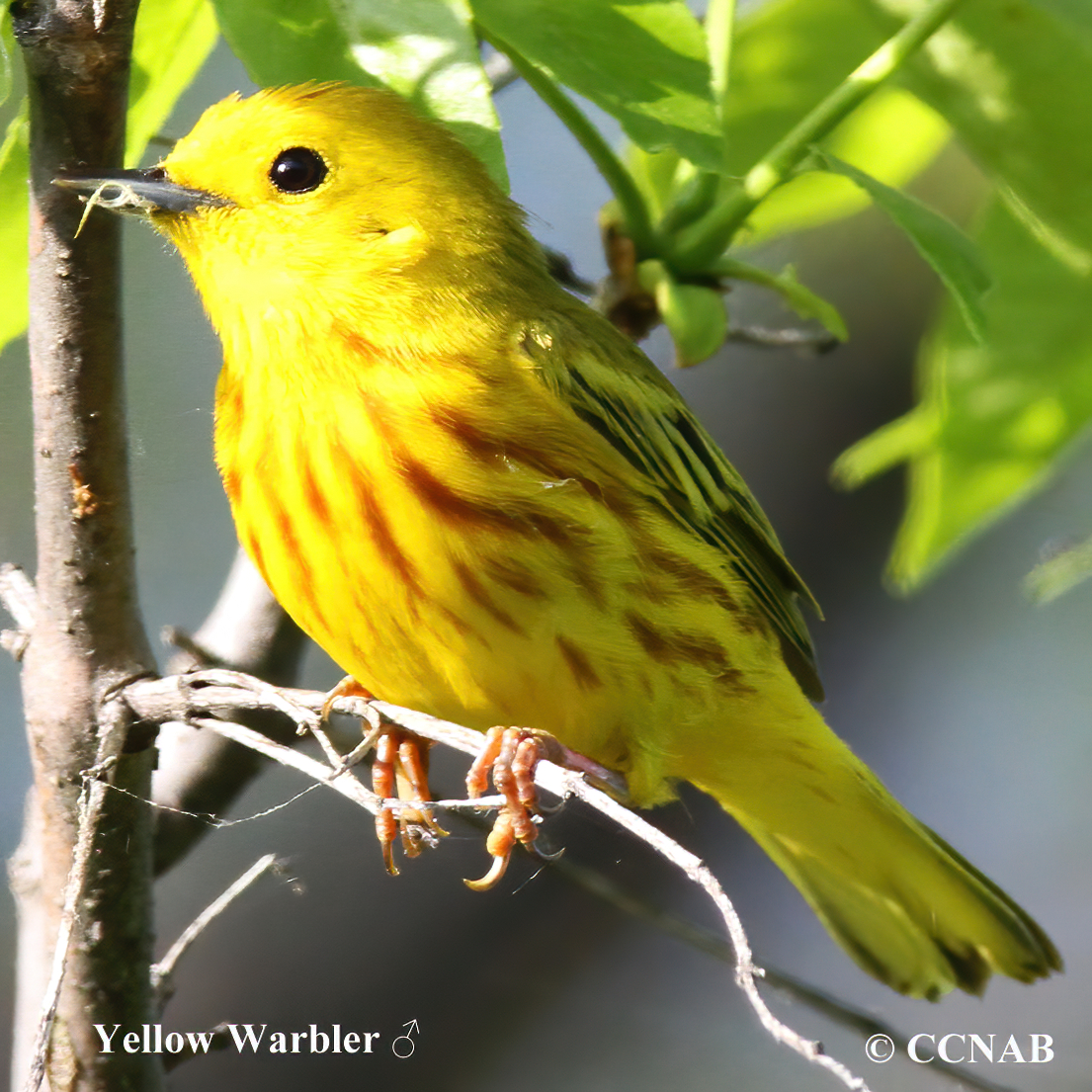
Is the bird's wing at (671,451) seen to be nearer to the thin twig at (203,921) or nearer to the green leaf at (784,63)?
the green leaf at (784,63)

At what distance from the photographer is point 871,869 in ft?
3.48

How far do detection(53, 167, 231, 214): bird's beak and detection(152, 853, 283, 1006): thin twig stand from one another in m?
0.35

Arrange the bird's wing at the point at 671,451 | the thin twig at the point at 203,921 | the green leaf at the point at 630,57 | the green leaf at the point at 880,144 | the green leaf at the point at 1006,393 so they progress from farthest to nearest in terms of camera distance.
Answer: the green leaf at the point at 880,144
the green leaf at the point at 1006,393
the bird's wing at the point at 671,451
the thin twig at the point at 203,921
the green leaf at the point at 630,57

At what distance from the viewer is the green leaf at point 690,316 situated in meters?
0.82

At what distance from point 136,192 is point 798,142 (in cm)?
39

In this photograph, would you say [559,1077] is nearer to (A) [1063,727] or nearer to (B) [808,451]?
(A) [1063,727]

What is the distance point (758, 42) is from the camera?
975 mm

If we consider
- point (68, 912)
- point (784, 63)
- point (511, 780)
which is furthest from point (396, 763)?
point (784, 63)

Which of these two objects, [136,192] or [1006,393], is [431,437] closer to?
[136,192]

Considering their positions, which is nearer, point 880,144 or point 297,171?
point 297,171

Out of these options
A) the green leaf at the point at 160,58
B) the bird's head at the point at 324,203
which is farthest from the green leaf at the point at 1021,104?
the green leaf at the point at 160,58

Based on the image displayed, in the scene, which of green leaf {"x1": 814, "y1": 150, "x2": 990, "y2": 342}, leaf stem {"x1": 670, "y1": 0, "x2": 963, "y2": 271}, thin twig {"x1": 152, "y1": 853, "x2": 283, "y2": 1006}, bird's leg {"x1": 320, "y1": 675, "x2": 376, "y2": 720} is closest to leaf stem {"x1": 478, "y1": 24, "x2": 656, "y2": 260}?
leaf stem {"x1": 670, "y1": 0, "x2": 963, "y2": 271}

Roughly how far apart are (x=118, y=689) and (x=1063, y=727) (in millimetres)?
825

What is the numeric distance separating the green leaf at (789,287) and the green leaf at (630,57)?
0.21 metres
